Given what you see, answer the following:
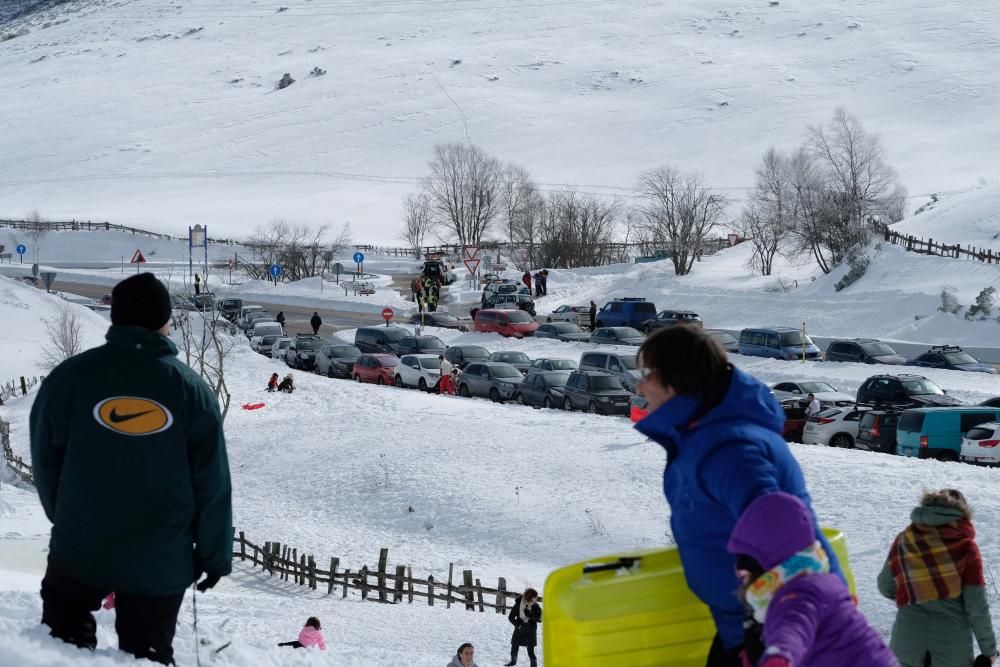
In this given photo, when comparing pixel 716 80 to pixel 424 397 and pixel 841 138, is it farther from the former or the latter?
pixel 424 397

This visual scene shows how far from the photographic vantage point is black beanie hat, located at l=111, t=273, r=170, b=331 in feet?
14.7

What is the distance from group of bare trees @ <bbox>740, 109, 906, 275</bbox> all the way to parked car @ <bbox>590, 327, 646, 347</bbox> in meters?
17.4

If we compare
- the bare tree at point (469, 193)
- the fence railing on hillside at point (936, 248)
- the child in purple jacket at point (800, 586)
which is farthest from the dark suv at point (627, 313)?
the bare tree at point (469, 193)

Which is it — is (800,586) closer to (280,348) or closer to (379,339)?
(379,339)

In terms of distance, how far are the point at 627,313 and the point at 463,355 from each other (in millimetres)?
12332

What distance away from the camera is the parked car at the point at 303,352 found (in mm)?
42938

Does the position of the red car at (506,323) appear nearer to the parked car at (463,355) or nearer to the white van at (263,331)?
the parked car at (463,355)

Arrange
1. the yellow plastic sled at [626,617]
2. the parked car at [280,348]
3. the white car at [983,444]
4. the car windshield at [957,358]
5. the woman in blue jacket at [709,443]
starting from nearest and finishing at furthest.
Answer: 1. the woman in blue jacket at [709,443]
2. the yellow plastic sled at [626,617]
3. the white car at [983,444]
4. the car windshield at [957,358]
5. the parked car at [280,348]

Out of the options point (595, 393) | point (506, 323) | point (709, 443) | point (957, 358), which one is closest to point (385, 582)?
point (595, 393)

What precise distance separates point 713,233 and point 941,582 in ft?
309

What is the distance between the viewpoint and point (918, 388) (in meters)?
26.4

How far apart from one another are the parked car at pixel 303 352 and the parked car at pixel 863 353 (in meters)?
19.2

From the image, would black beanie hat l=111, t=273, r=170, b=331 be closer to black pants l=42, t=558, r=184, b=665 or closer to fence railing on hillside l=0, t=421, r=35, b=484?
black pants l=42, t=558, r=184, b=665

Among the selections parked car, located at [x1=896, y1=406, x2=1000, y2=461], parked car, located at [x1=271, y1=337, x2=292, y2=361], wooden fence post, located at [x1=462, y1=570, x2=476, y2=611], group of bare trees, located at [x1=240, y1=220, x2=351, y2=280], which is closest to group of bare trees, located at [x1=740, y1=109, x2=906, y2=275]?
parked car, located at [x1=271, y1=337, x2=292, y2=361]
